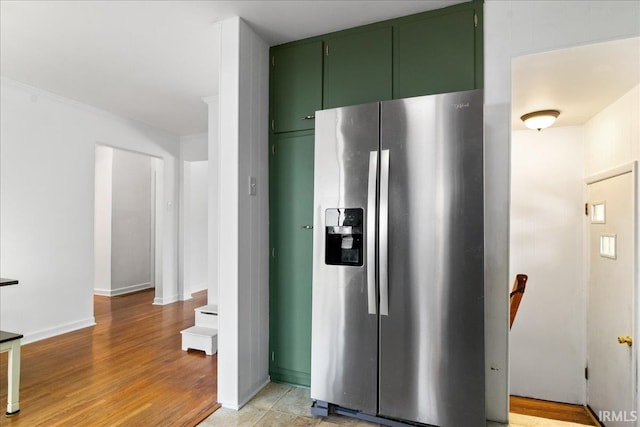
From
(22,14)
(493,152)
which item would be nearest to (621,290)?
(493,152)

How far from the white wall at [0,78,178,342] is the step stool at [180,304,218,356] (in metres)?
1.60

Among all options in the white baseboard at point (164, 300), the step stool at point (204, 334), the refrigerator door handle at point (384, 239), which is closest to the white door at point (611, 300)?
the refrigerator door handle at point (384, 239)

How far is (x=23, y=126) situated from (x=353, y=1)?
353cm

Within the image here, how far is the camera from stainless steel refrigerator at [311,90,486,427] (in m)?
1.82

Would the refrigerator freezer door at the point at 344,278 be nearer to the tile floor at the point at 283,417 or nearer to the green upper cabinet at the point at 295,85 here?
the tile floor at the point at 283,417

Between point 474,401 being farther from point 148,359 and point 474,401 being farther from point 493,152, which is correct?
point 148,359

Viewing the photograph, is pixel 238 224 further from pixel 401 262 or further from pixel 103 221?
pixel 103 221

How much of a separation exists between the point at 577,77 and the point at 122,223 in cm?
651

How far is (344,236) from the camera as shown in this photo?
2.10 metres

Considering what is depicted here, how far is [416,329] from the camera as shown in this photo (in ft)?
6.22

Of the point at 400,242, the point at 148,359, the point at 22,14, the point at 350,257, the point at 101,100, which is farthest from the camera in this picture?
the point at 101,100

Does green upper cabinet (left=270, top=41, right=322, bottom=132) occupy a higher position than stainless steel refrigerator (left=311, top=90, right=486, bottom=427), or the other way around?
green upper cabinet (left=270, top=41, right=322, bottom=132)

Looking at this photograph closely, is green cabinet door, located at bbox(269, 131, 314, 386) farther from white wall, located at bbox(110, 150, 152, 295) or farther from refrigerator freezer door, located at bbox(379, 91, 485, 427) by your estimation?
white wall, located at bbox(110, 150, 152, 295)

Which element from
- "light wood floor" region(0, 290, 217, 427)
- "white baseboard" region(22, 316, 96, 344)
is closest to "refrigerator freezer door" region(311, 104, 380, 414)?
"light wood floor" region(0, 290, 217, 427)
